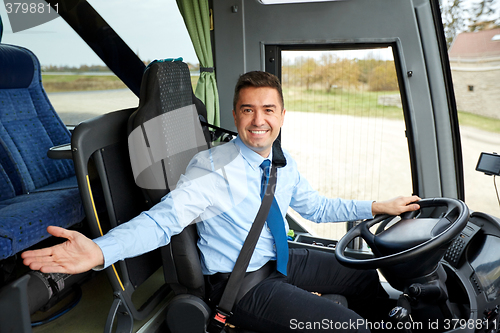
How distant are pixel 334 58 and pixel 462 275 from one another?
4.71ft

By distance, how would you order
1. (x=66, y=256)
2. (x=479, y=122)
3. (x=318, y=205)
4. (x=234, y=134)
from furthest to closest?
1. (x=234, y=134)
2. (x=479, y=122)
3. (x=318, y=205)
4. (x=66, y=256)

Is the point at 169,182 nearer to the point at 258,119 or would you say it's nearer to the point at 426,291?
the point at 258,119

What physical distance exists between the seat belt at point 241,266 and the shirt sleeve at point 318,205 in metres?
0.27

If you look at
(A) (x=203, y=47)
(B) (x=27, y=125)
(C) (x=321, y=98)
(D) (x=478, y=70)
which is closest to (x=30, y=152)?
(B) (x=27, y=125)

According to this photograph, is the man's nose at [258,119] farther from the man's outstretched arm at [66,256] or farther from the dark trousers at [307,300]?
the man's outstretched arm at [66,256]

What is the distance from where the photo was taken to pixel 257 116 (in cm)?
150

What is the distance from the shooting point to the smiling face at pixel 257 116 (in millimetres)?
1505

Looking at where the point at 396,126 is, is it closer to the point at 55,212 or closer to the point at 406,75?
the point at 406,75

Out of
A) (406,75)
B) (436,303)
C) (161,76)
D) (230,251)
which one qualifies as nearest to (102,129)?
(161,76)

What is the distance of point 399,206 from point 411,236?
0.26 meters

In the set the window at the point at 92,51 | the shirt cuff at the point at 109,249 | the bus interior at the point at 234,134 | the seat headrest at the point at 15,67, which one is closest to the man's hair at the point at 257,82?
the bus interior at the point at 234,134

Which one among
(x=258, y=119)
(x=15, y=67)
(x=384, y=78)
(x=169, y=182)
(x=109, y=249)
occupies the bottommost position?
(x=109, y=249)

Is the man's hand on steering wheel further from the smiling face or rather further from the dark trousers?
the smiling face

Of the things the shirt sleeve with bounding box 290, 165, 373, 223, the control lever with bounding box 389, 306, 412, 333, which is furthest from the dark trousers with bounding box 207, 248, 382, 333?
the shirt sleeve with bounding box 290, 165, 373, 223
